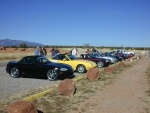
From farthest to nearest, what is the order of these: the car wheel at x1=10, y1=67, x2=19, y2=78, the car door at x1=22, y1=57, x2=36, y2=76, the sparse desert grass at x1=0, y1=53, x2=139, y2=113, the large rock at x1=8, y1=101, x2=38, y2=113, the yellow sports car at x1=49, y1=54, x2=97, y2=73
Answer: the yellow sports car at x1=49, y1=54, x2=97, y2=73 < the car wheel at x1=10, y1=67, x2=19, y2=78 < the car door at x1=22, y1=57, x2=36, y2=76 < the sparse desert grass at x1=0, y1=53, x2=139, y2=113 < the large rock at x1=8, y1=101, x2=38, y2=113

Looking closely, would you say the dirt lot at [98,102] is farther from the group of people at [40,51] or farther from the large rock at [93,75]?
the group of people at [40,51]

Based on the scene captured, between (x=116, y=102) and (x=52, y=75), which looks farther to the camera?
(x=52, y=75)

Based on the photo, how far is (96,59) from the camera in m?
23.1

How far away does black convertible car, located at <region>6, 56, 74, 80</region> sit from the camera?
13812 millimetres

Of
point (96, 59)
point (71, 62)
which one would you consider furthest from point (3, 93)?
point (96, 59)

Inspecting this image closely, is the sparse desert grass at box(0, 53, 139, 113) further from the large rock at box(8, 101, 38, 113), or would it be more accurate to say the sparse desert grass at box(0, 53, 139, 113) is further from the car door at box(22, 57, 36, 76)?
the car door at box(22, 57, 36, 76)

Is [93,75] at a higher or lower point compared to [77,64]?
lower

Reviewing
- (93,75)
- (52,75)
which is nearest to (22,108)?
(52,75)

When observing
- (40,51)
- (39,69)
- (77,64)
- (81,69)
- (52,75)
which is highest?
(40,51)

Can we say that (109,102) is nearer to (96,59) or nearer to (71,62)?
(71,62)

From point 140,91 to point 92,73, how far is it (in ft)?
12.2

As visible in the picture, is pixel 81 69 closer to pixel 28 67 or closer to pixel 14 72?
pixel 28 67

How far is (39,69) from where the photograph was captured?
553 inches

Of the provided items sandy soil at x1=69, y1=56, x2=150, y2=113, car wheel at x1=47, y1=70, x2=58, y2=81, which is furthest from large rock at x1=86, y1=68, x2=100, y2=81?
sandy soil at x1=69, y1=56, x2=150, y2=113
